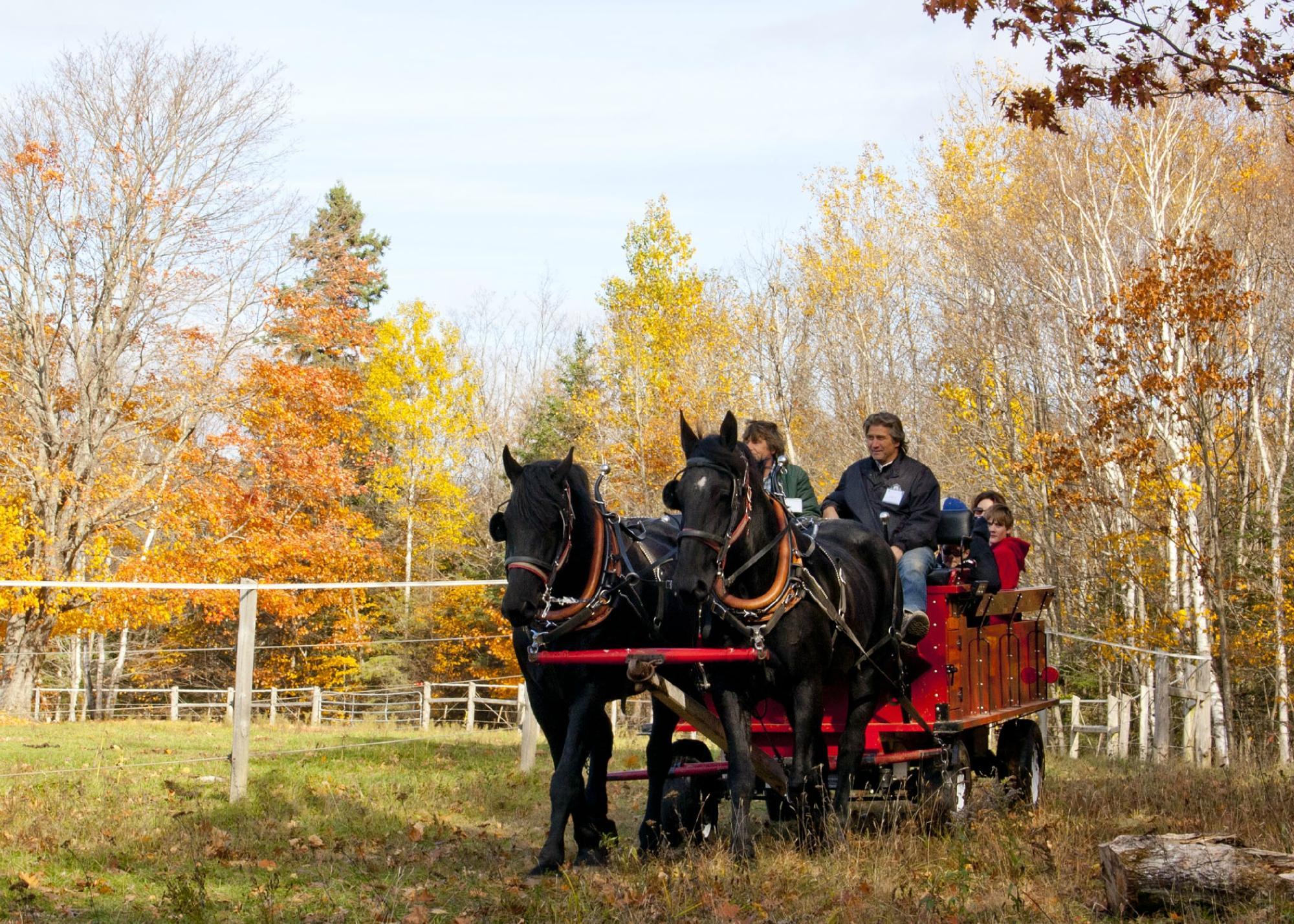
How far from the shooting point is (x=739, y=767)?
623 cm

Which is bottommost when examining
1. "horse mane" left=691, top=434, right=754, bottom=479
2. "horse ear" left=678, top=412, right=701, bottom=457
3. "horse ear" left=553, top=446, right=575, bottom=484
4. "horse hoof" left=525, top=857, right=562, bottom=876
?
"horse hoof" left=525, top=857, right=562, bottom=876

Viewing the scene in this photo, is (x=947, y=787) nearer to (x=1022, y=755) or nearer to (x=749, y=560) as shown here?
(x=1022, y=755)

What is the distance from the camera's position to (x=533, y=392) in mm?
47062

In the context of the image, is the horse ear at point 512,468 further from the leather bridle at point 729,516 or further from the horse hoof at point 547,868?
the horse hoof at point 547,868

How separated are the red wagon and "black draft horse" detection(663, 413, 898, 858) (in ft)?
0.67

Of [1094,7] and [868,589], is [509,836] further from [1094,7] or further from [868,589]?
[1094,7]

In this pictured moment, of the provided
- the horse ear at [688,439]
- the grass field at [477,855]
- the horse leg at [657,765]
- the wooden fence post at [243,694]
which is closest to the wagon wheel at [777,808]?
the grass field at [477,855]

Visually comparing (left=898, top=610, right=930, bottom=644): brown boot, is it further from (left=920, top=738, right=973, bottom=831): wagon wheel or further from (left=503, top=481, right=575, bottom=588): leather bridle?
(left=503, top=481, right=575, bottom=588): leather bridle

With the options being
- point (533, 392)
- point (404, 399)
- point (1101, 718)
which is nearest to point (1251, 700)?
point (1101, 718)

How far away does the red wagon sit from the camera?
7160mm

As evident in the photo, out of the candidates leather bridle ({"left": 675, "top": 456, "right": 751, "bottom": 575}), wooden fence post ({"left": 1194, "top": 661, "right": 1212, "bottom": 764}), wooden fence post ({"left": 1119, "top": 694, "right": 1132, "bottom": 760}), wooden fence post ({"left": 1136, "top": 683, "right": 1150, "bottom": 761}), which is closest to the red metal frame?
leather bridle ({"left": 675, "top": 456, "right": 751, "bottom": 575})

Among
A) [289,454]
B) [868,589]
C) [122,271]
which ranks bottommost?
[868,589]

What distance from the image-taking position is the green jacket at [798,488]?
8.33 metres

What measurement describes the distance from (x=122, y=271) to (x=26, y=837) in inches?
654
